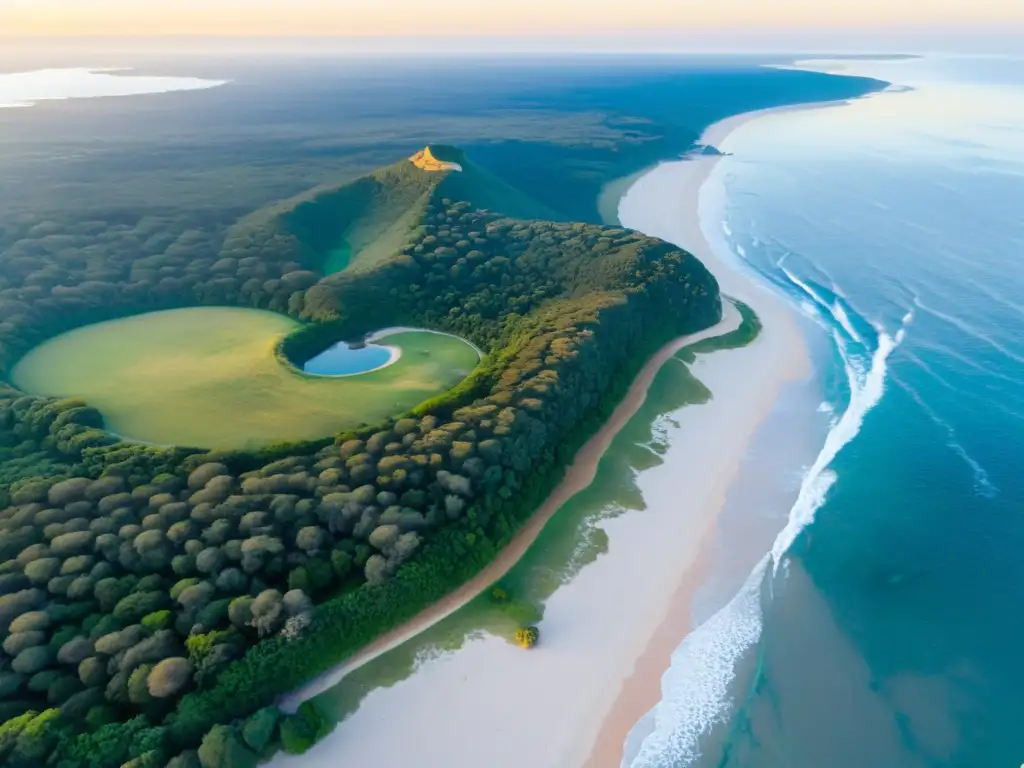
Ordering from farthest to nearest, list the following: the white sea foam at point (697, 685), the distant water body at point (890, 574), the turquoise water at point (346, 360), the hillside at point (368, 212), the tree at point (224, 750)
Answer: the hillside at point (368, 212)
the turquoise water at point (346, 360)
the distant water body at point (890, 574)
the white sea foam at point (697, 685)
the tree at point (224, 750)

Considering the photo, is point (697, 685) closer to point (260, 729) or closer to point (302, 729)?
point (302, 729)

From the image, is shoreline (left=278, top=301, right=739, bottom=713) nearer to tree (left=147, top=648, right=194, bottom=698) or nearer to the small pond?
tree (left=147, top=648, right=194, bottom=698)

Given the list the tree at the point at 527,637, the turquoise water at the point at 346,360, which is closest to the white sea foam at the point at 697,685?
the tree at the point at 527,637

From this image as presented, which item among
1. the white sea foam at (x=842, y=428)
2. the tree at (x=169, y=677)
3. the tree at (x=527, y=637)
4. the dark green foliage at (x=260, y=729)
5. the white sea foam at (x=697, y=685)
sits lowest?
the white sea foam at (x=842, y=428)

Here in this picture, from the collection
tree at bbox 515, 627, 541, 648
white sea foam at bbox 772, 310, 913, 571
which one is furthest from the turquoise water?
white sea foam at bbox 772, 310, 913, 571

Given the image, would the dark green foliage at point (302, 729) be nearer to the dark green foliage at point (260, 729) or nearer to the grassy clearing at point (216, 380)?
the dark green foliage at point (260, 729)

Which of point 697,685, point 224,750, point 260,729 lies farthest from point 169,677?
point 697,685
